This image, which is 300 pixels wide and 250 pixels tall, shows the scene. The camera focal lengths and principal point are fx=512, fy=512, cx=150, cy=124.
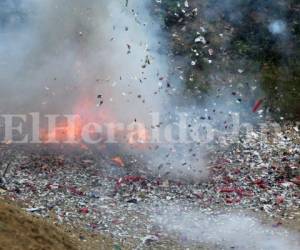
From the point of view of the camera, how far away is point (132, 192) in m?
8.91

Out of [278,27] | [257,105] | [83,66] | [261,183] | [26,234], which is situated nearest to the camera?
[26,234]

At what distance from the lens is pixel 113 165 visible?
375 inches

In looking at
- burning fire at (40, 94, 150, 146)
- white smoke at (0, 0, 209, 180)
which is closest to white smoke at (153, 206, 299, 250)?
white smoke at (0, 0, 209, 180)

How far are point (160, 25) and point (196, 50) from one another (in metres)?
1.11

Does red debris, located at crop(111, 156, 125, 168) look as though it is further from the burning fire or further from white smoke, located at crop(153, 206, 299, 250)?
white smoke, located at crop(153, 206, 299, 250)

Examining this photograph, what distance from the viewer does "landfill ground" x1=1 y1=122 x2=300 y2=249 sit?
25.6 ft

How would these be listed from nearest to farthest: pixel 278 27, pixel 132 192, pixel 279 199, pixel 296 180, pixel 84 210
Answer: pixel 84 210, pixel 132 192, pixel 279 199, pixel 296 180, pixel 278 27

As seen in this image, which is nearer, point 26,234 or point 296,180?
point 26,234

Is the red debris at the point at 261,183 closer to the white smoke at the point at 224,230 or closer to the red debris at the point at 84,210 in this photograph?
the white smoke at the point at 224,230

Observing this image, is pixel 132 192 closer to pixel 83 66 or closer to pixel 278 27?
pixel 83 66

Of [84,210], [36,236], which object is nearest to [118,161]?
[84,210]

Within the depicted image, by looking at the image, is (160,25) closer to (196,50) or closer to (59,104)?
(196,50)

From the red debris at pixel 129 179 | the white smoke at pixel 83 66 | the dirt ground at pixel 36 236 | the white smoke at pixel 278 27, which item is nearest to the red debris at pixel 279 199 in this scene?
the white smoke at pixel 83 66

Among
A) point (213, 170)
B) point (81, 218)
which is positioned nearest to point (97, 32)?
point (213, 170)
